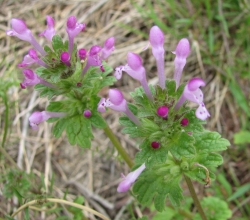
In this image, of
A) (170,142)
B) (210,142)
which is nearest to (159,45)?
(170,142)

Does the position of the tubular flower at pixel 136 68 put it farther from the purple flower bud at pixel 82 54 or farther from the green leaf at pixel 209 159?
the green leaf at pixel 209 159

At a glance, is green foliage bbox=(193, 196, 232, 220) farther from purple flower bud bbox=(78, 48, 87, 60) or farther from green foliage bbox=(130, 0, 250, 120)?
purple flower bud bbox=(78, 48, 87, 60)

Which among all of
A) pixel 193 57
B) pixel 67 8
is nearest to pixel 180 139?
pixel 193 57

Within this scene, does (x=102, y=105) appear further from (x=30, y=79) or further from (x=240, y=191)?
(x=240, y=191)

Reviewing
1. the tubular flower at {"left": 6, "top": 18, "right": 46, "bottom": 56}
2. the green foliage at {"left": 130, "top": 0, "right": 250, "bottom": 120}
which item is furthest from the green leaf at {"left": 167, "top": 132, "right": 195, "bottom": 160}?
the green foliage at {"left": 130, "top": 0, "right": 250, "bottom": 120}

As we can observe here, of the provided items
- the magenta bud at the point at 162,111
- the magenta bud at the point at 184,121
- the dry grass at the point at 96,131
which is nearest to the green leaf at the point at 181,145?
the magenta bud at the point at 184,121
